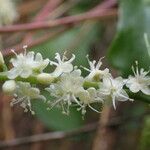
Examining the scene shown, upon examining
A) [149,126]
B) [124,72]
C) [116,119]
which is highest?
[124,72]

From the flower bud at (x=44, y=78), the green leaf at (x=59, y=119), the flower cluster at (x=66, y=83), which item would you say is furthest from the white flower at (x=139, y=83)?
the green leaf at (x=59, y=119)

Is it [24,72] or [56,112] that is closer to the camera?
[24,72]

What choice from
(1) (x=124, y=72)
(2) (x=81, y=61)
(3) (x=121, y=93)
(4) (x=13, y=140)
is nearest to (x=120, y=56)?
(1) (x=124, y=72)

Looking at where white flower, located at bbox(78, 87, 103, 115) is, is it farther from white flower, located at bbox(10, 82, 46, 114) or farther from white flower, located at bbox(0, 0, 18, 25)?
white flower, located at bbox(0, 0, 18, 25)

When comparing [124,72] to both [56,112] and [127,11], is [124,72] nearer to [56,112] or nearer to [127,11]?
[127,11]

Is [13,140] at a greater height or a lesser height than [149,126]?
lesser

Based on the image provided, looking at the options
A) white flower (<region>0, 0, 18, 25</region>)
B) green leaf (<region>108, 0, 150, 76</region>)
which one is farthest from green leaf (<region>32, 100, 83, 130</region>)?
green leaf (<region>108, 0, 150, 76</region>)

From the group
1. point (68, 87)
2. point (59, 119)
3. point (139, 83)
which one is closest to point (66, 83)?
point (68, 87)
